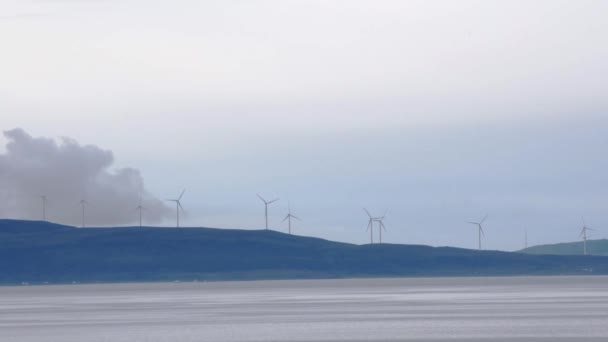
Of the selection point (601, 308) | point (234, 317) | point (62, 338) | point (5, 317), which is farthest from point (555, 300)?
point (62, 338)

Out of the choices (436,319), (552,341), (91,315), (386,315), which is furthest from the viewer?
(91,315)

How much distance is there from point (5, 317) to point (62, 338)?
60.3ft

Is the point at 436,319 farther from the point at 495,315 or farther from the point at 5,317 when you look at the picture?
the point at 5,317

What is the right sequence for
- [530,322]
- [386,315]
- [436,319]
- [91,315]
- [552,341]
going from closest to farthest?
[552,341] → [530,322] → [436,319] → [386,315] → [91,315]

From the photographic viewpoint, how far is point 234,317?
184 feet

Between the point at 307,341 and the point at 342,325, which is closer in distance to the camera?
the point at 307,341

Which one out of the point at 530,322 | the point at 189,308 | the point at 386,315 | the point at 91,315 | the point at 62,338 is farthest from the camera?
the point at 189,308

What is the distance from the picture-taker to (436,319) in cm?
5134

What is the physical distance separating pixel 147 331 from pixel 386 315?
13.6 metres

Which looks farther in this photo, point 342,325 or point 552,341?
point 342,325

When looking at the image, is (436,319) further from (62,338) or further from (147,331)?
(62,338)

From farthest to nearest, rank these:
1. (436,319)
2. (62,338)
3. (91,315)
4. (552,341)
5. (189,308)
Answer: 1. (189,308)
2. (91,315)
3. (436,319)
4. (62,338)
5. (552,341)

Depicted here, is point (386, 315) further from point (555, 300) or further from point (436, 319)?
point (555, 300)

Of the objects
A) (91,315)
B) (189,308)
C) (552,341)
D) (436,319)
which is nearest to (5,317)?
(91,315)
